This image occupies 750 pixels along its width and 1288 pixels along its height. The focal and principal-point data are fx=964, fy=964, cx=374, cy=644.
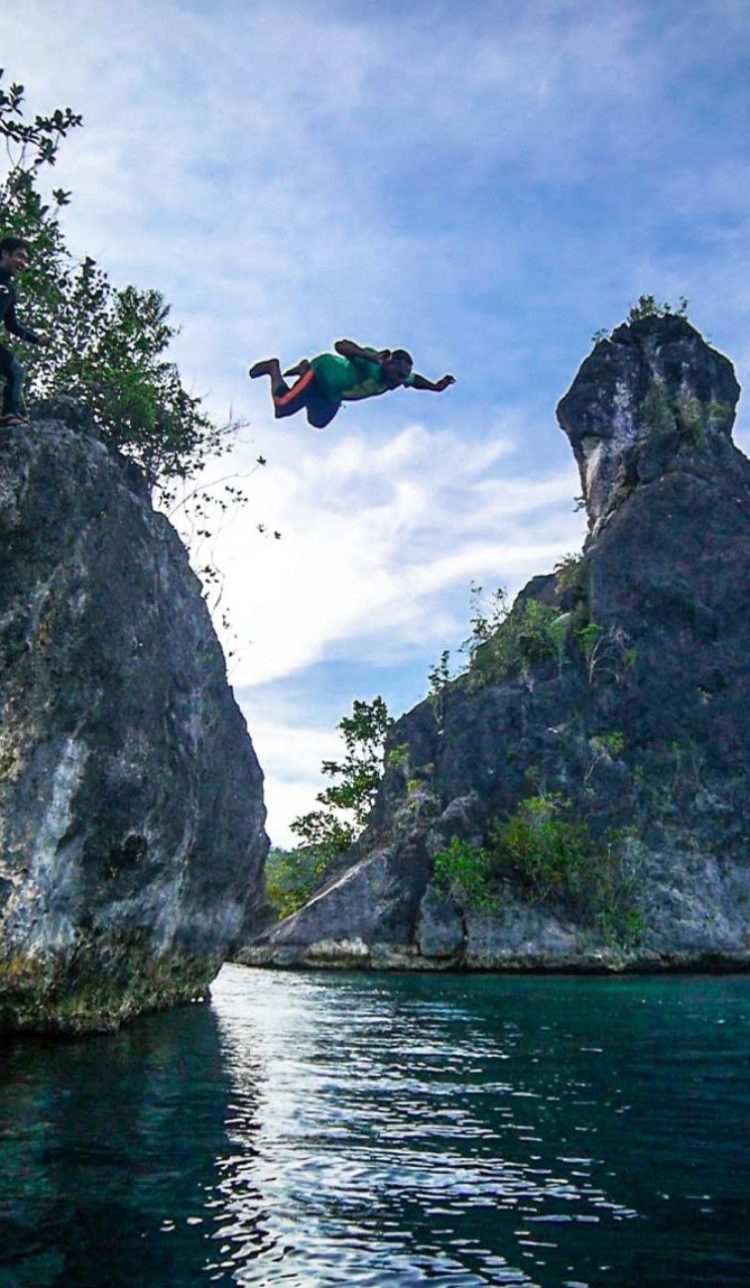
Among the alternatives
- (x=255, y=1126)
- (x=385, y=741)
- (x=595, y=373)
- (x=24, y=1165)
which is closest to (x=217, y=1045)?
(x=255, y=1126)

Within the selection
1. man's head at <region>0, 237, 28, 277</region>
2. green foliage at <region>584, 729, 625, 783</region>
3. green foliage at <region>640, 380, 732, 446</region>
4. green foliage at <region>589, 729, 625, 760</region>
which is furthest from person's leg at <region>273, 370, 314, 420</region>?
green foliage at <region>640, 380, 732, 446</region>

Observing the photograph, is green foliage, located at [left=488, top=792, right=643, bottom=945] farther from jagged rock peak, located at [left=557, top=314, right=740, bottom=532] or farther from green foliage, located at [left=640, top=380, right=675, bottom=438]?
green foliage, located at [left=640, top=380, right=675, bottom=438]

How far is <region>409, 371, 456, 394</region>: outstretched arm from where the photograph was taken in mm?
12062

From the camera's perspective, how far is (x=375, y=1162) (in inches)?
376

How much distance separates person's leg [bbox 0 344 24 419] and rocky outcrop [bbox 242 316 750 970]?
150 feet

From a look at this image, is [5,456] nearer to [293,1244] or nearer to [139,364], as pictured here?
[139,364]

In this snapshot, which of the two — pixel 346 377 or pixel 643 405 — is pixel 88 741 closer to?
pixel 346 377

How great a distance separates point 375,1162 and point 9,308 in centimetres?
1142

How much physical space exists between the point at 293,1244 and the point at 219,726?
72.8ft

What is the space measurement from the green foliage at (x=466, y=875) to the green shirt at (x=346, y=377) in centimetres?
4787

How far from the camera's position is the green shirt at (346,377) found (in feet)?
37.6

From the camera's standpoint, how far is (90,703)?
1852 centimetres

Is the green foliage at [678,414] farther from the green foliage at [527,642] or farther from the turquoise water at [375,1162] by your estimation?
the turquoise water at [375,1162]

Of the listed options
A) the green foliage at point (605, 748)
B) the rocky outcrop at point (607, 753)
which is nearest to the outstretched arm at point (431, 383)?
the rocky outcrop at point (607, 753)
